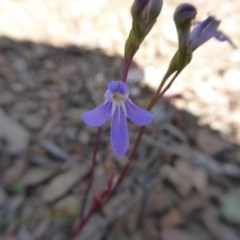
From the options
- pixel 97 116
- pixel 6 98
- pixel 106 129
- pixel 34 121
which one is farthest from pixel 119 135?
pixel 6 98

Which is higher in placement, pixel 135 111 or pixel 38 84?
pixel 135 111

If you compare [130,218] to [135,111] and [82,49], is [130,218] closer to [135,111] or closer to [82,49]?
[135,111]

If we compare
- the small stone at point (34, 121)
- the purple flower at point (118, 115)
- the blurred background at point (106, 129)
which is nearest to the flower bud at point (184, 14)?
the purple flower at point (118, 115)

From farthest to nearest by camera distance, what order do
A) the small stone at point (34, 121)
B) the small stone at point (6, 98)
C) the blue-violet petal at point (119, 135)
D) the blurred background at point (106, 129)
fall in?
the small stone at point (6, 98)
the small stone at point (34, 121)
the blurred background at point (106, 129)
the blue-violet petal at point (119, 135)

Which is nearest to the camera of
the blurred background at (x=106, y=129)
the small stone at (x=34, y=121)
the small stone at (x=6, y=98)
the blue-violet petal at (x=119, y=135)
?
the blue-violet petal at (x=119, y=135)

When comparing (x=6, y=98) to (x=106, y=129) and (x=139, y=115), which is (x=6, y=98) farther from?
(x=139, y=115)

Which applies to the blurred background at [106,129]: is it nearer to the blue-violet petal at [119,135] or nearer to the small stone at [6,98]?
the small stone at [6,98]

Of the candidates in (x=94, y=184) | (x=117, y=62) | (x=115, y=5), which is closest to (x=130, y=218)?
(x=94, y=184)
